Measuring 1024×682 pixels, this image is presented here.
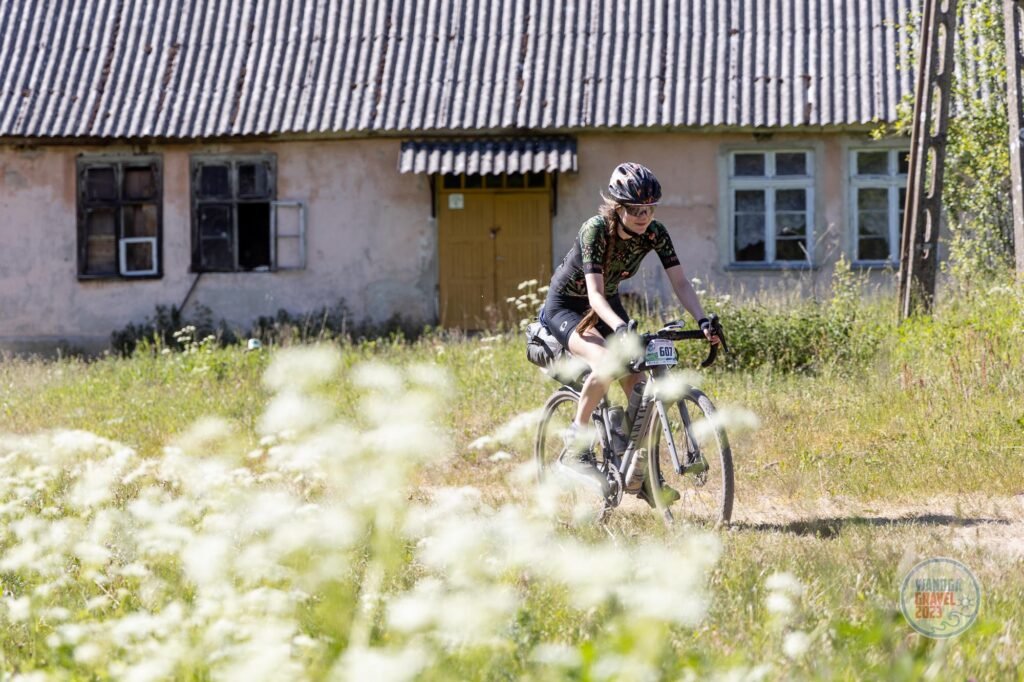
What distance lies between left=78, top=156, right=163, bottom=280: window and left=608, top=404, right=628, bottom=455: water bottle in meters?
11.5

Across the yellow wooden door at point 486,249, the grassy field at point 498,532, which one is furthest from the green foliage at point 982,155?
the yellow wooden door at point 486,249

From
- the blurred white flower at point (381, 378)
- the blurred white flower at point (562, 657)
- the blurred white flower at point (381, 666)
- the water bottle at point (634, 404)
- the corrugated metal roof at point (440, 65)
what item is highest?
the corrugated metal roof at point (440, 65)

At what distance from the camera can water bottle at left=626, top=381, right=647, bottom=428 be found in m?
5.91

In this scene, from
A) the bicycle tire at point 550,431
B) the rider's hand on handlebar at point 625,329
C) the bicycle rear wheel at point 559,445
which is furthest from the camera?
the bicycle tire at point 550,431

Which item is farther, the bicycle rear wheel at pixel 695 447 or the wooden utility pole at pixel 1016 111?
the wooden utility pole at pixel 1016 111

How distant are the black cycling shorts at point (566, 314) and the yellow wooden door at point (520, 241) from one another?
9.23m

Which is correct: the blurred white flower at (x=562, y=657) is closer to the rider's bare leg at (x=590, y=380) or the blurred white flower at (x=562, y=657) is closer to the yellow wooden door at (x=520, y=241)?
the rider's bare leg at (x=590, y=380)

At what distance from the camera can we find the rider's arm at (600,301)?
543cm

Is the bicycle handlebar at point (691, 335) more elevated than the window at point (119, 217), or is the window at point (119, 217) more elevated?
the window at point (119, 217)

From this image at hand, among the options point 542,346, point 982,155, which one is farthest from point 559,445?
point 982,155

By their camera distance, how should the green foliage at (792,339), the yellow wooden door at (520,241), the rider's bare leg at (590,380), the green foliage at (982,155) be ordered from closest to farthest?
the rider's bare leg at (590,380), the green foliage at (792,339), the green foliage at (982,155), the yellow wooden door at (520,241)

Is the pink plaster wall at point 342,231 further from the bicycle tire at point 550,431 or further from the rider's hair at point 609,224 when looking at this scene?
the rider's hair at point 609,224

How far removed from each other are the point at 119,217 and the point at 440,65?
15.2ft

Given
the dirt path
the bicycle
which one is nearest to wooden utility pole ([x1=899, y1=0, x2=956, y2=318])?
the dirt path
